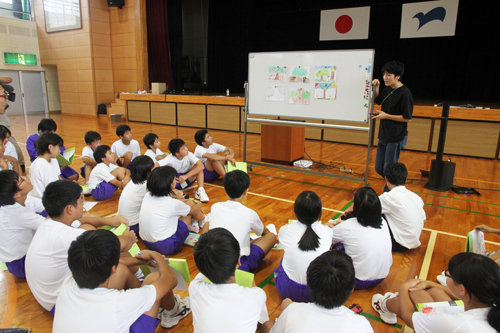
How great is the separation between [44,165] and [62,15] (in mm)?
11760

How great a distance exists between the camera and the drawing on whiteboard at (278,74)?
4250mm

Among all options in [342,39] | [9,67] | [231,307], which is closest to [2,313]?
[231,307]

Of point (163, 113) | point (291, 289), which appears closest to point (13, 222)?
point (291, 289)

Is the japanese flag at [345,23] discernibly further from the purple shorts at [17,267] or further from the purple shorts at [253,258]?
the purple shorts at [17,267]

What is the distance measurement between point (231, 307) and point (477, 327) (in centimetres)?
86

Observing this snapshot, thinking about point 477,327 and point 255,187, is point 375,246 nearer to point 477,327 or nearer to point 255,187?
point 477,327

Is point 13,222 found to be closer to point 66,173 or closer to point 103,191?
point 103,191

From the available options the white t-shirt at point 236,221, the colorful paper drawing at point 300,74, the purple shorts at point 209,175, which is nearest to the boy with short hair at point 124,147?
the purple shorts at point 209,175

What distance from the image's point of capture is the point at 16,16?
40.5ft

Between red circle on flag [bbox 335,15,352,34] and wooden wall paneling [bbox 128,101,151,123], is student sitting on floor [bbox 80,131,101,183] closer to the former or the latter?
wooden wall paneling [bbox 128,101,151,123]

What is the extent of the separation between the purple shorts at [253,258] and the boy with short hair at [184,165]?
4.59 ft

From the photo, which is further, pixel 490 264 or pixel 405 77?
pixel 405 77

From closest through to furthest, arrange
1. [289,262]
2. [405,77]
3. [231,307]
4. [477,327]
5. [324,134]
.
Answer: [477,327] < [231,307] < [289,262] < [324,134] < [405,77]

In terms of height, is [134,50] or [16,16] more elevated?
[16,16]
